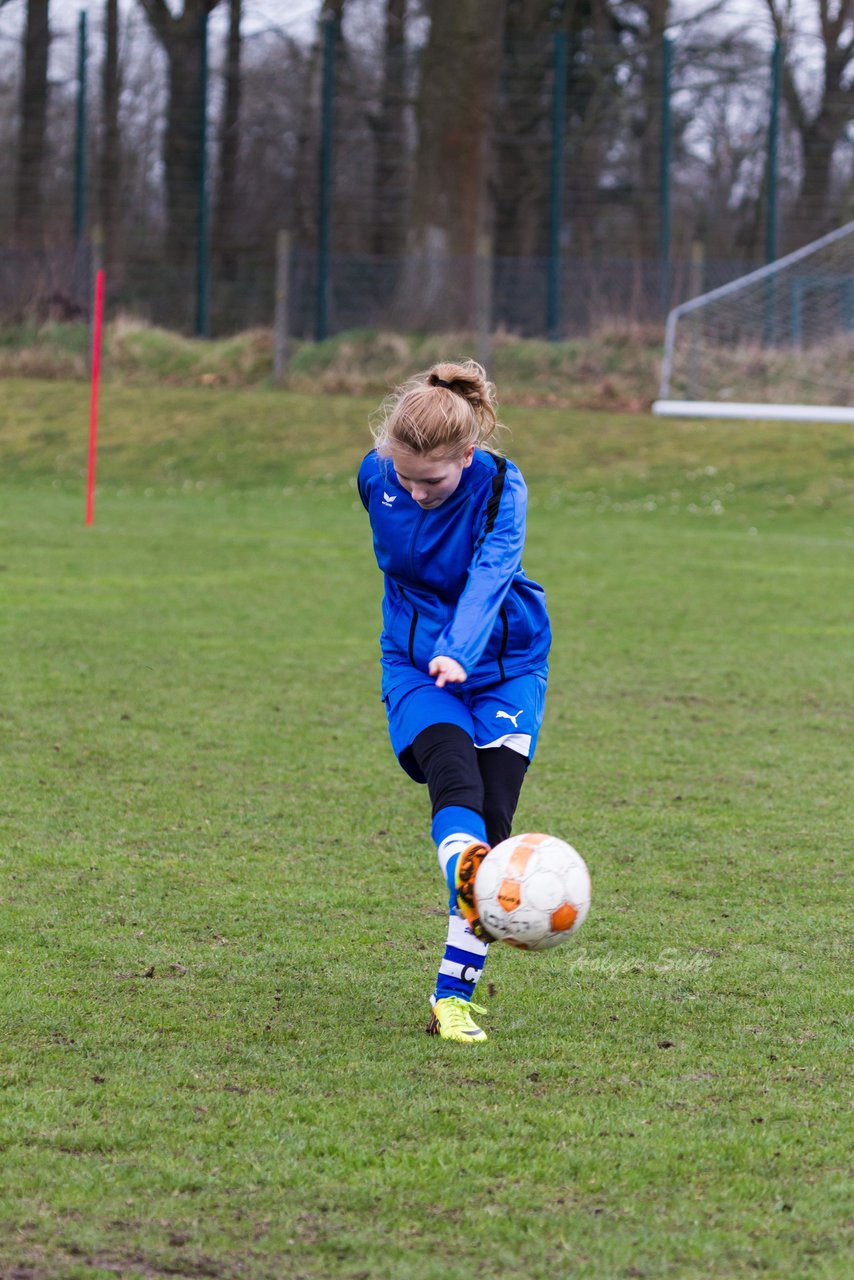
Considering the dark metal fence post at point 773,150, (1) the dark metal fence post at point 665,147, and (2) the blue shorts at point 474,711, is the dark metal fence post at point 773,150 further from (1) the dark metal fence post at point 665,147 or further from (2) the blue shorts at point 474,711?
(2) the blue shorts at point 474,711

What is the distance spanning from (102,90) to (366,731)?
81.5 ft

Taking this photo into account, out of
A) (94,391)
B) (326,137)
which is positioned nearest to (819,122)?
(326,137)

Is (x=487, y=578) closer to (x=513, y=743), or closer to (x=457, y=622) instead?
(x=457, y=622)

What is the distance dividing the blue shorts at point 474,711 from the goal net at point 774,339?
1733 centimetres

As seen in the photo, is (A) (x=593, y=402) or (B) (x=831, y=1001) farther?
(A) (x=593, y=402)

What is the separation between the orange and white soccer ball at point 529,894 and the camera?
3.67m

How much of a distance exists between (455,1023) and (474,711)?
0.78m

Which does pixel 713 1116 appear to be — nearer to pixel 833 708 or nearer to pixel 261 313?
pixel 833 708

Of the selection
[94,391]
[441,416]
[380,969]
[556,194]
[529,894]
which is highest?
[556,194]

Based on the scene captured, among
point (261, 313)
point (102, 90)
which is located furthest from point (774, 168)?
point (102, 90)

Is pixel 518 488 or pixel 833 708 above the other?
pixel 518 488

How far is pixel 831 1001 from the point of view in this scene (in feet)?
13.9

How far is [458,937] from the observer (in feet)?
13.2

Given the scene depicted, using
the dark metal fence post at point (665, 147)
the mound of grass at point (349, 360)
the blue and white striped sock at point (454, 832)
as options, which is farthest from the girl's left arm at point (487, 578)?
the dark metal fence post at point (665, 147)
